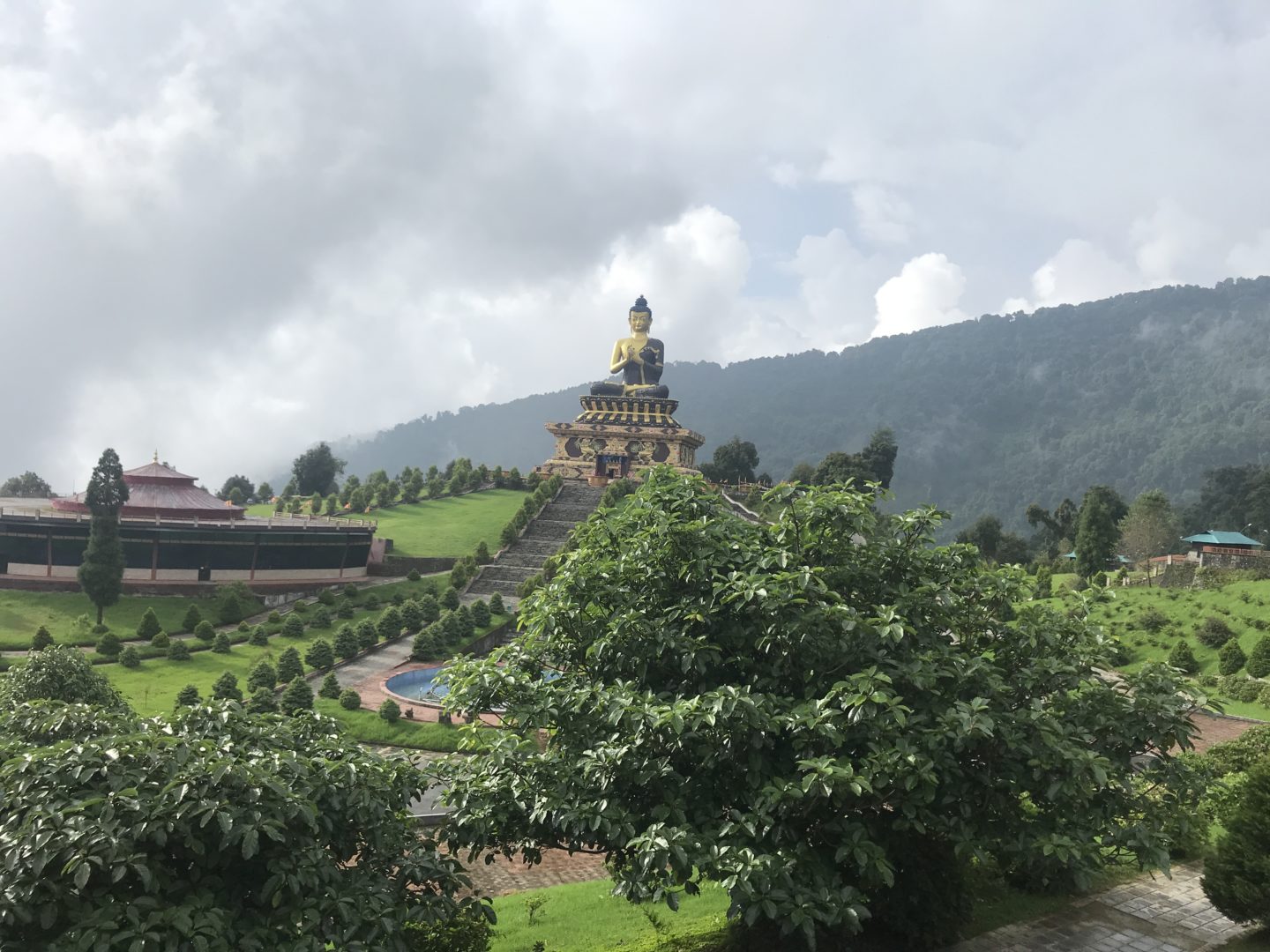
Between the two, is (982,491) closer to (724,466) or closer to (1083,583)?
(724,466)

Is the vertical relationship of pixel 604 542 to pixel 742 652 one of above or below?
above

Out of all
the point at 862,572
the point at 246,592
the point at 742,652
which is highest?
the point at 862,572

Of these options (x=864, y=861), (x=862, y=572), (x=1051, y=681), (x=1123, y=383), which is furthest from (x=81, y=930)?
(x=1123, y=383)

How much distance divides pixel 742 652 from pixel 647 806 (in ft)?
5.45

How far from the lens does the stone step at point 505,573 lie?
43.6 meters

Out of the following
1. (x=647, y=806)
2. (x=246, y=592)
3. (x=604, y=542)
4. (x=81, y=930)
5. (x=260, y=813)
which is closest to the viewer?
(x=81, y=930)

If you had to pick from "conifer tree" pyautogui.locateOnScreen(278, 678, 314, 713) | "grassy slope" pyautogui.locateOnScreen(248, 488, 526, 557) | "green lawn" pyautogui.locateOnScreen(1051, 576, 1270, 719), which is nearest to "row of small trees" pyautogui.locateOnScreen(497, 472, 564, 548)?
"grassy slope" pyautogui.locateOnScreen(248, 488, 526, 557)

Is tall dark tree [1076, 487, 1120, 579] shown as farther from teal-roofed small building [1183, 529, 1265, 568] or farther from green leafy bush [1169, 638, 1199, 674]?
green leafy bush [1169, 638, 1199, 674]

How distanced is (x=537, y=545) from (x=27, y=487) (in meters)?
41.5

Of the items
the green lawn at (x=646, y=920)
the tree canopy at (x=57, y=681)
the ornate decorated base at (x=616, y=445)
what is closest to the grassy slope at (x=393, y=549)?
the ornate decorated base at (x=616, y=445)

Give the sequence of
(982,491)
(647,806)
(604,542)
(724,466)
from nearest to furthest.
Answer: (647,806) < (604,542) < (724,466) < (982,491)

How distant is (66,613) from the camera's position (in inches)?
1334

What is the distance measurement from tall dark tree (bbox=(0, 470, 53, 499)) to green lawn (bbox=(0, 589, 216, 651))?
35.0m

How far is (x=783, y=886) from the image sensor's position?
7.45m
